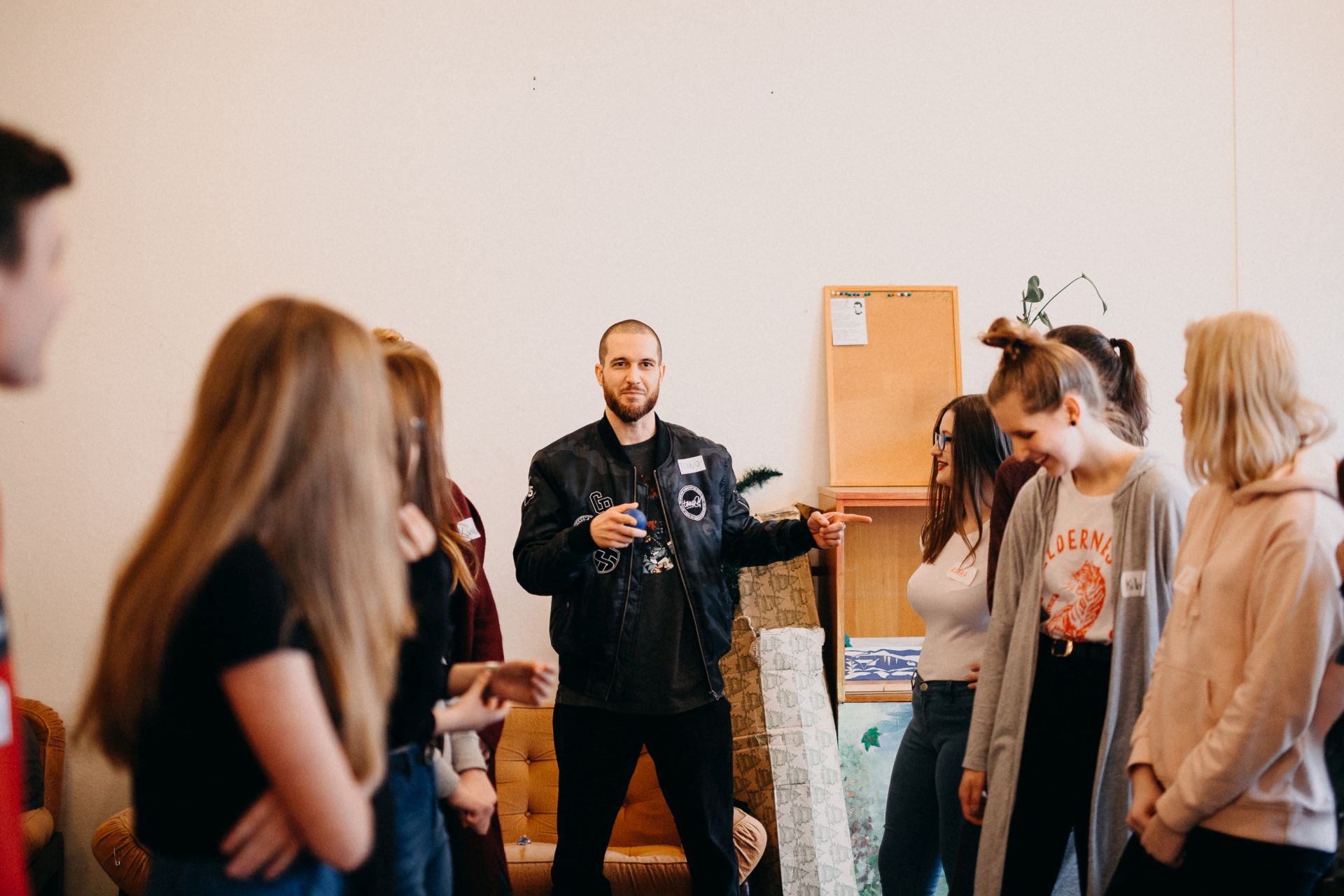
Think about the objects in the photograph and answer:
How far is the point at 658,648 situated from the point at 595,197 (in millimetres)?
1697

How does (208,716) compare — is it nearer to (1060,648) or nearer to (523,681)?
(523,681)

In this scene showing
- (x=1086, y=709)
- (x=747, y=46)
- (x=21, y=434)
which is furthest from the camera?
(x=747, y=46)

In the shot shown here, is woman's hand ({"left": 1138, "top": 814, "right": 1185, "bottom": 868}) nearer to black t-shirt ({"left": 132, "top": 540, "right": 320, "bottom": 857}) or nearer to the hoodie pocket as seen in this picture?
the hoodie pocket

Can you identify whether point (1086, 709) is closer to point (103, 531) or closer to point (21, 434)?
point (103, 531)

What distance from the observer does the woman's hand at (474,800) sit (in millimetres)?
1607

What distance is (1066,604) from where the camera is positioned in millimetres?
1827

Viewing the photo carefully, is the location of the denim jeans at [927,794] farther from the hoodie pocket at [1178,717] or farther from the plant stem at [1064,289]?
the plant stem at [1064,289]

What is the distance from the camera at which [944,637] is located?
2318mm

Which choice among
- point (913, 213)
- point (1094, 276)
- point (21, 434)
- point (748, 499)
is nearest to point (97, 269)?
point (21, 434)

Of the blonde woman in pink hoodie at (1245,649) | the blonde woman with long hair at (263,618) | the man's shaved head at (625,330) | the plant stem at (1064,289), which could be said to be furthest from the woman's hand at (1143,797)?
the plant stem at (1064,289)

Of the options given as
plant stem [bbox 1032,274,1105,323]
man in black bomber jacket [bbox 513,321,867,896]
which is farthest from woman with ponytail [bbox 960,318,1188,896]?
plant stem [bbox 1032,274,1105,323]

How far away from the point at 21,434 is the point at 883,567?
119 inches

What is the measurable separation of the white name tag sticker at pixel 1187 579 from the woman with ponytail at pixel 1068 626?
0.34 ft

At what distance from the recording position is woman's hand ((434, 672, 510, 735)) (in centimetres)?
140
